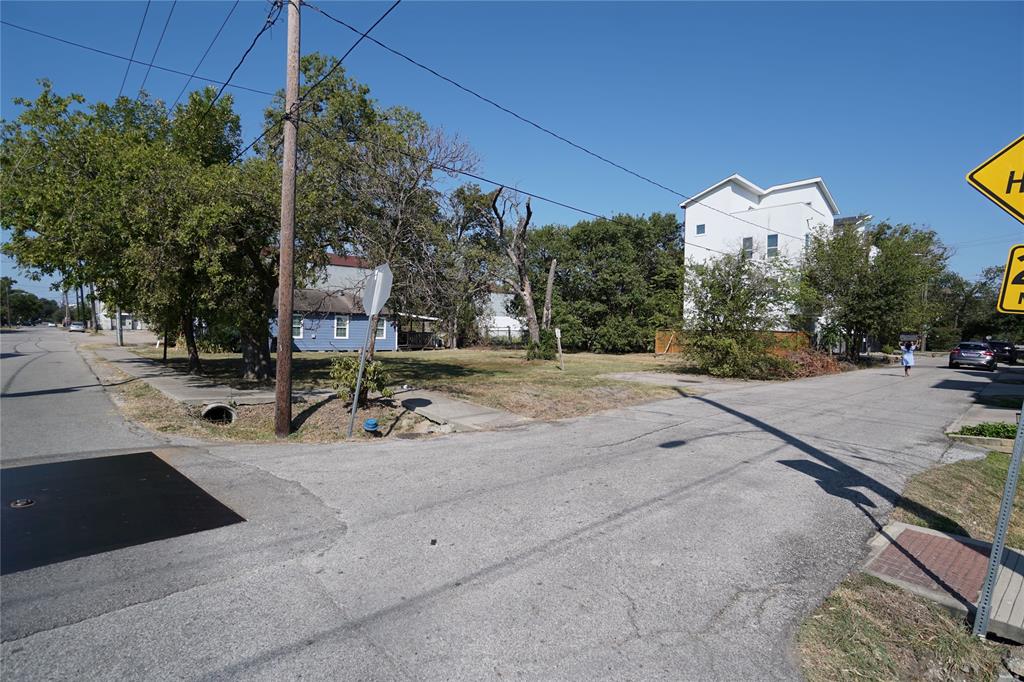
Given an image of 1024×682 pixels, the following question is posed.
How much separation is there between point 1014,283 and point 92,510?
25.1ft

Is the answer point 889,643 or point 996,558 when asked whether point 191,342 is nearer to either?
point 889,643

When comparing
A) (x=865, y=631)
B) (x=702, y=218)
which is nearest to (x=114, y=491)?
(x=865, y=631)

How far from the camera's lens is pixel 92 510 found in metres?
4.73

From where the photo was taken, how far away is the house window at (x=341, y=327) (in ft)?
115

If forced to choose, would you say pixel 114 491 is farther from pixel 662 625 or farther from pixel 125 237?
pixel 125 237

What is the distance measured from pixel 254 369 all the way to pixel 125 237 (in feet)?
17.8

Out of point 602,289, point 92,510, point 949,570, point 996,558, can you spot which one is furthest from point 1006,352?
point 92,510

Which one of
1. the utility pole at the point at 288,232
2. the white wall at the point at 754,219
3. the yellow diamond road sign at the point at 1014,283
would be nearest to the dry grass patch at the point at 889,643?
the yellow diamond road sign at the point at 1014,283

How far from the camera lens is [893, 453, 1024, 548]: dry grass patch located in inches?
201

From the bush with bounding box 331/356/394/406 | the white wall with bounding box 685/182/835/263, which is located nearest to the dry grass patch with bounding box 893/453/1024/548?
the bush with bounding box 331/356/394/406

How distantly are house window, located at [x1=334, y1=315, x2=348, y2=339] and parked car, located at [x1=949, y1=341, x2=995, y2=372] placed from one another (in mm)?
37843

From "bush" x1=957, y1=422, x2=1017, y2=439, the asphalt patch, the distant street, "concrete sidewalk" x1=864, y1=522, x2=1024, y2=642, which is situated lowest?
the distant street

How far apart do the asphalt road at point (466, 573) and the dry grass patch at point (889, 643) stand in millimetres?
143

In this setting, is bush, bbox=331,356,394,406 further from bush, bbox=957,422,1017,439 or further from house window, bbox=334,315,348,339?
house window, bbox=334,315,348,339
